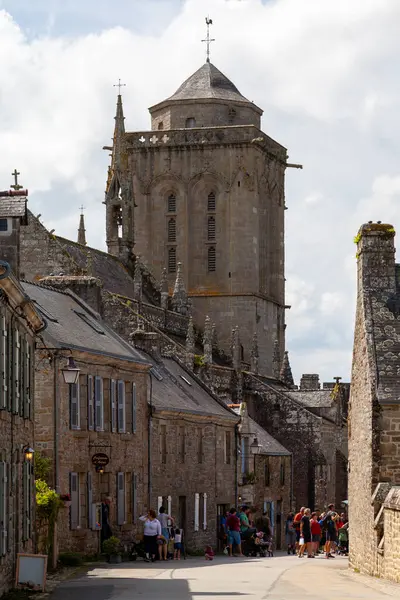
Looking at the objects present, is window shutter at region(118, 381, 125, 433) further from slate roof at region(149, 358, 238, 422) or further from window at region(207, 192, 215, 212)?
window at region(207, 192, 215, 212)

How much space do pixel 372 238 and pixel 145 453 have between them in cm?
1148

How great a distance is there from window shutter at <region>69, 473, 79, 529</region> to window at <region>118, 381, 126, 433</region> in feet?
11.5

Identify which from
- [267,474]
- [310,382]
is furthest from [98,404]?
[310,382]

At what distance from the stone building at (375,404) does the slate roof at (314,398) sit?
45.7m

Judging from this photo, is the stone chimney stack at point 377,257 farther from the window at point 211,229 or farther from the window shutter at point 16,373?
the window at point 211,229

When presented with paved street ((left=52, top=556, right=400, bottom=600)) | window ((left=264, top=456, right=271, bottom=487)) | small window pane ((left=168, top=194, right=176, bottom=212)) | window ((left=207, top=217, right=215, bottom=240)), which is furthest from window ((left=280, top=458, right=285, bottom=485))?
small window pane ((left=168, top=194, right=176, bottom=212))

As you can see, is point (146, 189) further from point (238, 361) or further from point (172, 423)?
point (172, 423)

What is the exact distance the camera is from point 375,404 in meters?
32.7

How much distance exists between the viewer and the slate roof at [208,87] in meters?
104

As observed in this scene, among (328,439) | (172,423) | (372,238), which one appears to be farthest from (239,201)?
(372,238)

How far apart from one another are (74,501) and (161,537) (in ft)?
6.98

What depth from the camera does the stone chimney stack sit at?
114 feet

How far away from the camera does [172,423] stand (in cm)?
4653

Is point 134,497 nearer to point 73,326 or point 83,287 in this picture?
point 73,326
